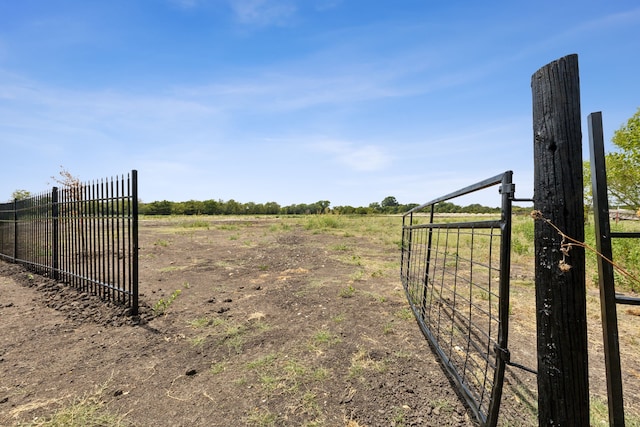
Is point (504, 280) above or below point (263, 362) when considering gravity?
above

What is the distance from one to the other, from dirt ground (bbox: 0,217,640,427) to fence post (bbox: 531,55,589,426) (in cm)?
93

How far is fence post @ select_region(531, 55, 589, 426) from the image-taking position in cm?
143

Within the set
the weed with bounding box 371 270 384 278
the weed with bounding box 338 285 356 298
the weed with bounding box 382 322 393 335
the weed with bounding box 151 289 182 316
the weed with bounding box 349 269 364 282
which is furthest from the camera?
the weed with bounding box 371 270 384 278

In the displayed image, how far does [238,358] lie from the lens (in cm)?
321

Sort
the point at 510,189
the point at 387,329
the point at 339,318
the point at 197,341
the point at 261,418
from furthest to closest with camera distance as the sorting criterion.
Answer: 1. the point at 339,318
2. the point at 387,329
3. the point at 197,341
4. the point at 261,418
5. the point at 510,189

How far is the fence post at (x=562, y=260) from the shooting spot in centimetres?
143

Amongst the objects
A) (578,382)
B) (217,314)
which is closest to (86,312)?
(217,314)

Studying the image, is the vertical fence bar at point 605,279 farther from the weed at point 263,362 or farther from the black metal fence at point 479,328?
the weed at point 263,362

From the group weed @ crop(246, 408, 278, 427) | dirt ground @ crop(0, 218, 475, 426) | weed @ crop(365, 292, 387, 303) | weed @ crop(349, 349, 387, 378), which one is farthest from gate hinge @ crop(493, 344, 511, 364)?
weed @ crop(365, 292, 387, 303)

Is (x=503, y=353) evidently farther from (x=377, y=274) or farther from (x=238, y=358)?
(x=377, y=274)

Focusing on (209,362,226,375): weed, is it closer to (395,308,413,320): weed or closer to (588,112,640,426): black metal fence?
(395,308,413,320): weed

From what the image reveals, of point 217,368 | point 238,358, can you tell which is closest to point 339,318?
point 238,358

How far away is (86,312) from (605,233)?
6.17 meters

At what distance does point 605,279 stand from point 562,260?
0.24m
